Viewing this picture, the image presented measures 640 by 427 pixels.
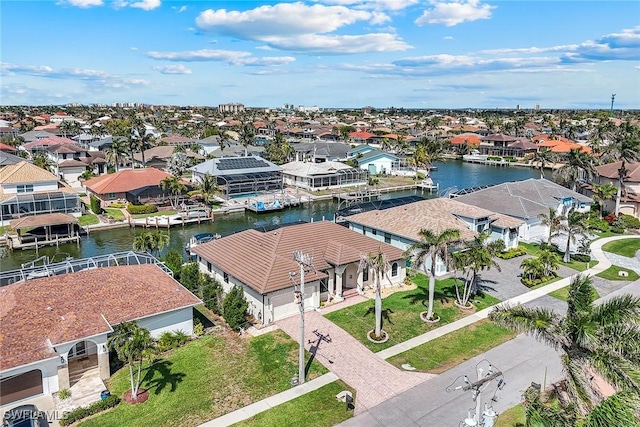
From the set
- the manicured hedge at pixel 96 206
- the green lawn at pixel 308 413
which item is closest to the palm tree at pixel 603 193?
the green lawn at pixel 308 413

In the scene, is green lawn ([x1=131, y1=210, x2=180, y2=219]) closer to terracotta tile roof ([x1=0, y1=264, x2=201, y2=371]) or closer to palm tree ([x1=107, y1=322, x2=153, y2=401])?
terracotta tile roof ([x1=0, y1=264, x2=201, y2=371])

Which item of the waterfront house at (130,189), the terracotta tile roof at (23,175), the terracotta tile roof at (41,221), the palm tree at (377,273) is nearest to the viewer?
the palm tree at (377,273)

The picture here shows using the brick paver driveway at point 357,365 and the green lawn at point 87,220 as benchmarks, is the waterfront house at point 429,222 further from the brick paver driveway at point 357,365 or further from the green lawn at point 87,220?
the green lawn at point 87,220

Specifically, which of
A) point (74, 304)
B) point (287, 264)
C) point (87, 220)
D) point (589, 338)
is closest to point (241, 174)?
point (87, 220)

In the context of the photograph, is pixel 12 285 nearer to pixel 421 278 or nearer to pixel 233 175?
pixel 421 278

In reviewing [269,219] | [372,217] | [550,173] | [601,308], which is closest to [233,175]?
[269,219]
